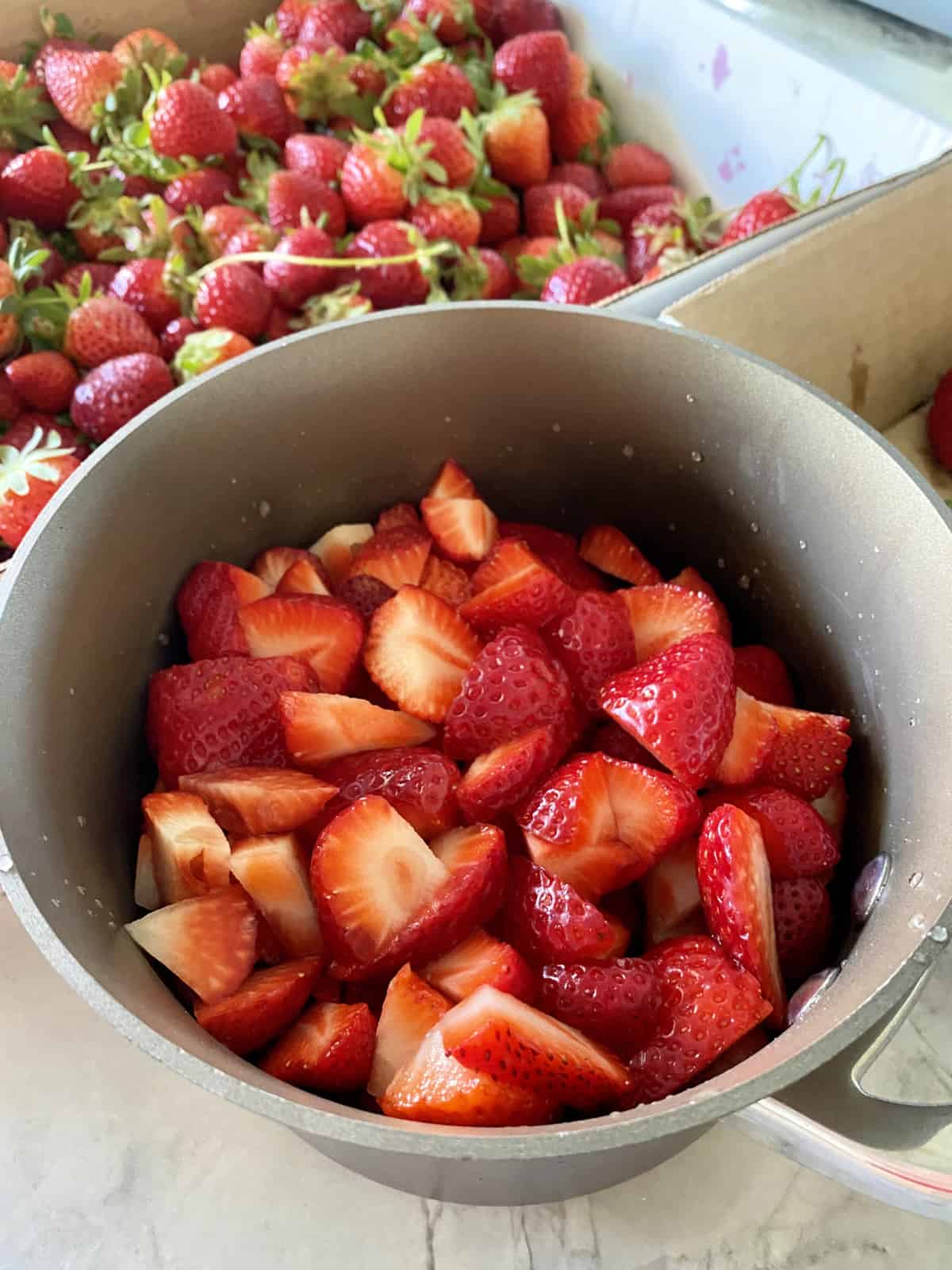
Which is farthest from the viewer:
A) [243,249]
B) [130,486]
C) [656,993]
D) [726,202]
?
[726,202]

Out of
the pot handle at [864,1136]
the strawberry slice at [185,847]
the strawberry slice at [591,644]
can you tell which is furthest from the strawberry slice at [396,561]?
the pot handle at [864,1136]

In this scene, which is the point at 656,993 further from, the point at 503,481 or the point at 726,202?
the point at 726,202

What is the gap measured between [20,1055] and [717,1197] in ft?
1.63

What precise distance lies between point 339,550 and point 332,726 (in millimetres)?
198

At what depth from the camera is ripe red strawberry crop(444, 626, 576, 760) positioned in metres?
0.68

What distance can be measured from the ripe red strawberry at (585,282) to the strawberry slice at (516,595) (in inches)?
16.7

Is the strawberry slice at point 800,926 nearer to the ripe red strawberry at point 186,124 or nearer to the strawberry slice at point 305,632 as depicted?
the strawberry slice at point 305,632

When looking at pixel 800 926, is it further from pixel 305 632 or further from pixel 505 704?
pixel 305 632

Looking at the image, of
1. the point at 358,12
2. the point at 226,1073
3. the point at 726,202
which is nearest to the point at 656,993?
the point at 226,1073

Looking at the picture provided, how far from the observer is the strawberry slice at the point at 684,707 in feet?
2.10

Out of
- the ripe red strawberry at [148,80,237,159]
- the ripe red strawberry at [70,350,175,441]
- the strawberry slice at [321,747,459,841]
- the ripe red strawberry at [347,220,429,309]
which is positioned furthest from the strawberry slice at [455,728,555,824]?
the ripe red strawberry at [148,80,237,159]

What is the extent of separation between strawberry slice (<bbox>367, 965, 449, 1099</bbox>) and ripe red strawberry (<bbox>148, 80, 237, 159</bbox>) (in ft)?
3.38

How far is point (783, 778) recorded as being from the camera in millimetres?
704

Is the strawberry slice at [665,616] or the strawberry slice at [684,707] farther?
the strawberry slice at [665,616]
